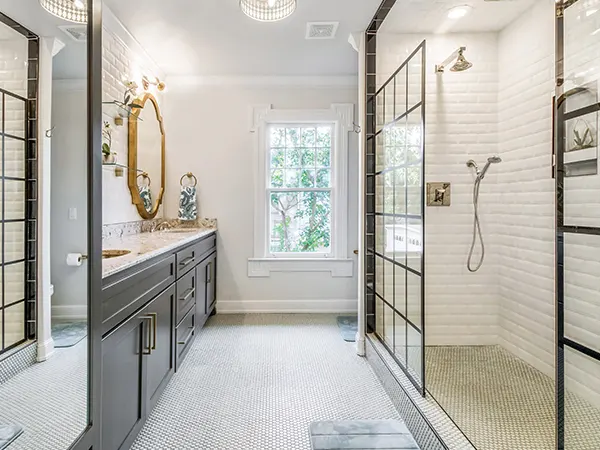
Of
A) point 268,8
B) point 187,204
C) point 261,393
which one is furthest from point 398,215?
point 187,204

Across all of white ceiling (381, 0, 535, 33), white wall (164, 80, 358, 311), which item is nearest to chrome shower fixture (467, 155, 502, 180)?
white ceiling (381, 0, 535, 33)

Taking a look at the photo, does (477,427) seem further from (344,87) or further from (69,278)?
(344,87)

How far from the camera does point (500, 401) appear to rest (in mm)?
2062

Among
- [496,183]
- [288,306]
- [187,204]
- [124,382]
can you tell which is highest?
[496,183]

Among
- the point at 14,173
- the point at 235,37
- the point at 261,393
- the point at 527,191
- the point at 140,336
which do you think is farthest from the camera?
the point at 235,37

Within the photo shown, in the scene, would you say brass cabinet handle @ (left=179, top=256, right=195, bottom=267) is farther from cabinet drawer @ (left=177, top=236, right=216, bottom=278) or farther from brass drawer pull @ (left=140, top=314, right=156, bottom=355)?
brass drawer pull @ (left=140, top=314, right=156, bottom=355)

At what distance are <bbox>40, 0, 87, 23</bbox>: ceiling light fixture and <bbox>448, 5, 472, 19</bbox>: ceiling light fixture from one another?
224cm

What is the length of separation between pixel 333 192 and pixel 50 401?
3.21 meters

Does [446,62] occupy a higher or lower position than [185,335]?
higher

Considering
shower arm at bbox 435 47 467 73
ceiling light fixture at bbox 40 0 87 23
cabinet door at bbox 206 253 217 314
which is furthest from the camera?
cabinet door at bbox 206 253 217 314

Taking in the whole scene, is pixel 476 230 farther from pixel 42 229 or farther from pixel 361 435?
pixel 42 229

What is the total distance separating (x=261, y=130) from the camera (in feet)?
13.0

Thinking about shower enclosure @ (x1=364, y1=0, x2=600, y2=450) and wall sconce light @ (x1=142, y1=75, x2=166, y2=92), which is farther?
wall sconce light @ (x1=142, y1=75, x2=166, y2=92)

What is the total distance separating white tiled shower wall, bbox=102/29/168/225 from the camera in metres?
2.76
